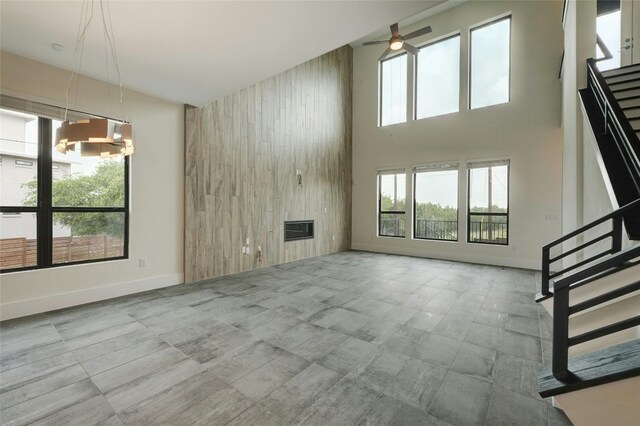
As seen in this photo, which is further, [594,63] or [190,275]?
[190,275]

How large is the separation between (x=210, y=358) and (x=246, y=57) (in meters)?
3.26

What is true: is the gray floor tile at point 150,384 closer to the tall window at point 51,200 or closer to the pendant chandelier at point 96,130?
the pendant chandelier at point 96,130

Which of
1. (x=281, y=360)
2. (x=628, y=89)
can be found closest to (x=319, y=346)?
(x=281, y=360)

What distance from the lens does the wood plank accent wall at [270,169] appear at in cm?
484

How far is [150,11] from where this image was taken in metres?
2.43

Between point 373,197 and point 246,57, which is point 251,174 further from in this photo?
point 373,197

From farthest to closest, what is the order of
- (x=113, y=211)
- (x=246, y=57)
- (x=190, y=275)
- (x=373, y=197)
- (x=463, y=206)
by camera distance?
(x=373, y=197), (x=463, y=206), (x=190, y=275), (x=113, y=211), (x=246, y=57)

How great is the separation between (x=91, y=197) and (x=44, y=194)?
0.48m

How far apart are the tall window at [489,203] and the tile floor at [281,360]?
266cm

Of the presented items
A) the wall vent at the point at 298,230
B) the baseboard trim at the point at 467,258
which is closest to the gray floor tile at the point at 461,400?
the wall vent at the point at 298,230

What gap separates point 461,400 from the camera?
179cm

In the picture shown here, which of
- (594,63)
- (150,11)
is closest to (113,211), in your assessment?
(150,11)

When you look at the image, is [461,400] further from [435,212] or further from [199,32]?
[435,212]

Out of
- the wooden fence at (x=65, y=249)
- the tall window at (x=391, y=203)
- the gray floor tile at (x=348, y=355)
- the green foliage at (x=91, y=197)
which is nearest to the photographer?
the gray floor tile at (x=348, y=355)
